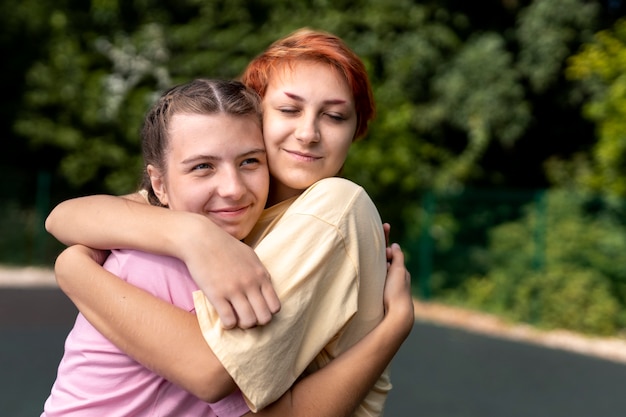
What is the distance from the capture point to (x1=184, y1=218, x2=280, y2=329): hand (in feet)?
4.99

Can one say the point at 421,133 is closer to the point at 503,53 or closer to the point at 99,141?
the point at 503,53

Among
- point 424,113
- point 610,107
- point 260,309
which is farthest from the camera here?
point 424,113

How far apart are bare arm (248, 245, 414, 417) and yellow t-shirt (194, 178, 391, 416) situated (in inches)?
1.1

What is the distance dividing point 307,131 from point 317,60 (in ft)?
0.50

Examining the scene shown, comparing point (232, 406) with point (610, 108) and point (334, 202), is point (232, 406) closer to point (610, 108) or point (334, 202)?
point (334, 202)

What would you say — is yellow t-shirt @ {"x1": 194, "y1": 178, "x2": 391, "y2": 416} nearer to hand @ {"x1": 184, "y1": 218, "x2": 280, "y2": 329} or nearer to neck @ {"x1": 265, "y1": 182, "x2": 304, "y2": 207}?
hand @ {"x1": 184, "y1": 218, "x2": 280, "y2": 329}

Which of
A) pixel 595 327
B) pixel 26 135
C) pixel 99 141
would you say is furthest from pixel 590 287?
pixel 26 135

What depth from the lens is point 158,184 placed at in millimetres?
1854

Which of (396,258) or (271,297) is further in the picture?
(396,258)

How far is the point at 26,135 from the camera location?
17344 millimetres

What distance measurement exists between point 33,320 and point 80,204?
9.95 meters

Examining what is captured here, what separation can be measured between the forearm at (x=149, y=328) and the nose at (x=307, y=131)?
1.52 ft

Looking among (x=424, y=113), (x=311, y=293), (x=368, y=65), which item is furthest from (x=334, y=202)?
(x=424, y=113)

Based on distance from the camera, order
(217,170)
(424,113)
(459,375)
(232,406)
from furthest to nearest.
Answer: (424,113) < (459,375) < (217,170) < (232,406)
